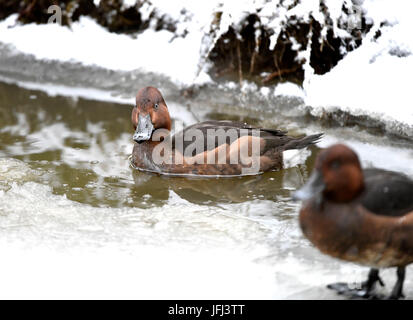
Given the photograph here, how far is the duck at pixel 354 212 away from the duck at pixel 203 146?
215 cm

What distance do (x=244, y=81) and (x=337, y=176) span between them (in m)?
Answer: 4.14

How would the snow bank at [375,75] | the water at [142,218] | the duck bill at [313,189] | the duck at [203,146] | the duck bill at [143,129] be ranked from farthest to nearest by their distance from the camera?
the snow bank at [375,75] < the duck bill at [143,129] < the duck at [203,146] < the water at [142,218] < the duck bill at [313,189]

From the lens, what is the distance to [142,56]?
7.48 meters

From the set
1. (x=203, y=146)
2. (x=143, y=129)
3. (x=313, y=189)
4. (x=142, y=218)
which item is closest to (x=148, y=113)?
(x=143, y=129)

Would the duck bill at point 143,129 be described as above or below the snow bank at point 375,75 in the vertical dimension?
below

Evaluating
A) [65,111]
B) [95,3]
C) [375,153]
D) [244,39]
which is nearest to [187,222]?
[375,153]

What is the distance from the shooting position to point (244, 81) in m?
6.91

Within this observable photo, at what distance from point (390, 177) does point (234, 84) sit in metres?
4.00

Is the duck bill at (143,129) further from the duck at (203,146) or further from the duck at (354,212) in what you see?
the duck at (354,212)

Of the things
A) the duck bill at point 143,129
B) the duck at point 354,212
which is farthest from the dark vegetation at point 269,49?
the duck at point 354,212

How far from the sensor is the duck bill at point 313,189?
113 inches

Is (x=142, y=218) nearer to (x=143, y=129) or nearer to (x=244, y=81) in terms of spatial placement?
(x=143, y=129)

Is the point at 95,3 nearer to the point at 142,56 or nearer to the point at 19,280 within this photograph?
the point at 142,56

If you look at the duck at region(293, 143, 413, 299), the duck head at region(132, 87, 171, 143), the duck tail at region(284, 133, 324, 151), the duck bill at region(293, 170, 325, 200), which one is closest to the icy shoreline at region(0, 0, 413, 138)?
the duck tail at region(284, 133, 324, 151)
